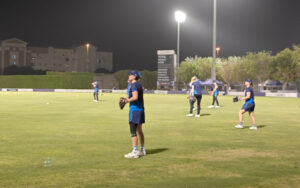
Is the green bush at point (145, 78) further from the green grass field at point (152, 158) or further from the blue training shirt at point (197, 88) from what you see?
the green grass field at point (152, 158)

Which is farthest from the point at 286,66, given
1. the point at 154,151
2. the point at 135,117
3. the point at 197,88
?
the point at 135,117

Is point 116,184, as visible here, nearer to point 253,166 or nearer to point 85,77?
point 253,166

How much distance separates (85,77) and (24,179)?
249ft

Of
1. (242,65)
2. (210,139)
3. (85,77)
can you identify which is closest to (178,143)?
(210,139)

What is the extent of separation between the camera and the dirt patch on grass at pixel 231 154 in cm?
840

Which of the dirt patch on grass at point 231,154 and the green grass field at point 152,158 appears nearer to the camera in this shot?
the green grass field at point 152,158

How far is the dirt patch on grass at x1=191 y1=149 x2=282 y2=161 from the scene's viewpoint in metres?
8.40

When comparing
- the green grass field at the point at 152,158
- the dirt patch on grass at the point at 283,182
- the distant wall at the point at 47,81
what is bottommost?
the dirt patch on grass at the point at 283,182

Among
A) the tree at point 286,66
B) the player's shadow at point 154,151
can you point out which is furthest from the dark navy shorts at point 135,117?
the tree at point 286,66

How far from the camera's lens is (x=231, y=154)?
29.1ft

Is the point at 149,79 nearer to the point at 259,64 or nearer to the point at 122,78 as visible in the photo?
the point at 122,78

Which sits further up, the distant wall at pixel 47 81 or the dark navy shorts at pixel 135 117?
the distant wall at pixel 47 81

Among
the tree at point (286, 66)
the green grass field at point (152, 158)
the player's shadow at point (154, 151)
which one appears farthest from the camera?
the tree at point (286, 66)

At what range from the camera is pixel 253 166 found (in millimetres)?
7617
